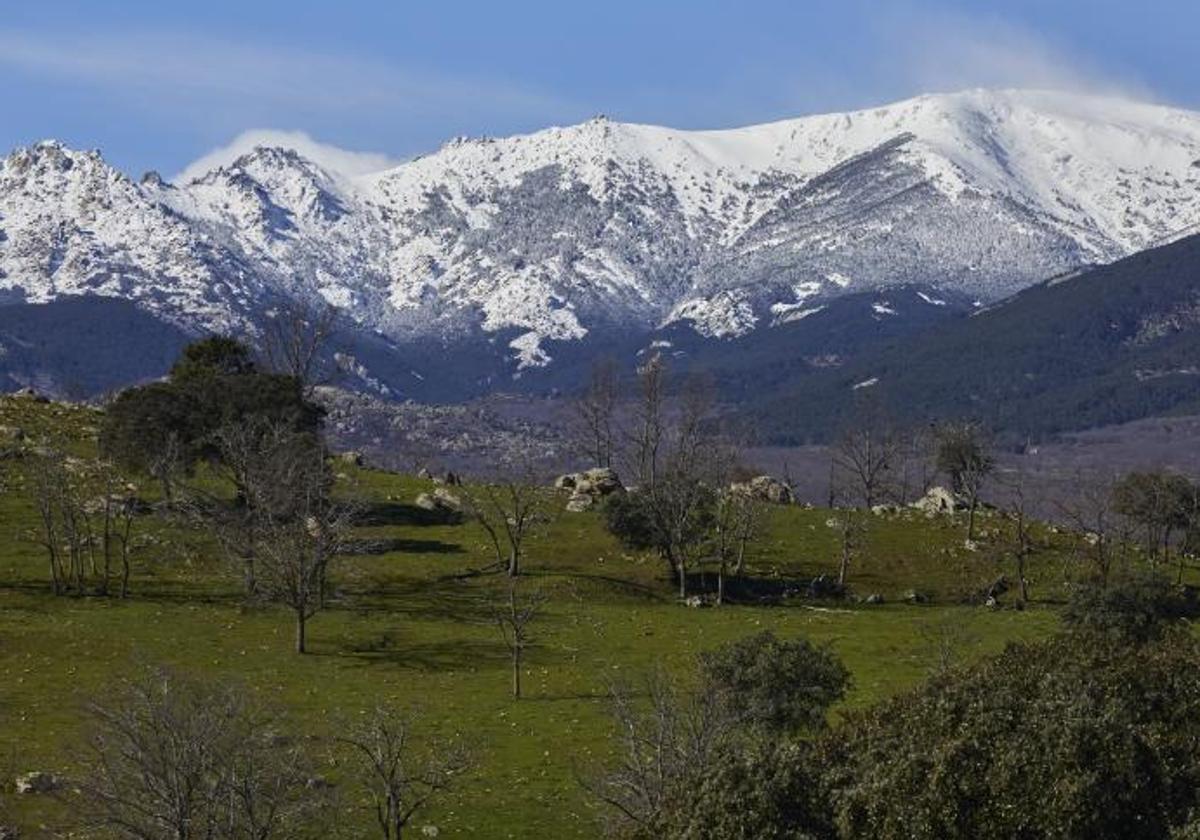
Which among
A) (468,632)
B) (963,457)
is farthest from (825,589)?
(963,457)

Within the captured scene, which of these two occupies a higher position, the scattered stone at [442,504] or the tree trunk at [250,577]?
the scattered stone at [442,504]

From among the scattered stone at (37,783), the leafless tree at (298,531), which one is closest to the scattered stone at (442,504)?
the leafless tree at (298,531)

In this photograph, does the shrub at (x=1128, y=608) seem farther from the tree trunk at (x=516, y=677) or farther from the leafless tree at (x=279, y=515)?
the leafless tree at (x=279, y=515)

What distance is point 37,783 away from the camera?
57094 millimetres

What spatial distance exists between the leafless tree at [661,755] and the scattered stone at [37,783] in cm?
1927

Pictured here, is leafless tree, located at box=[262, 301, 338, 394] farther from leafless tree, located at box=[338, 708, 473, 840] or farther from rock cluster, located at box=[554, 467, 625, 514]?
leafless tree, located at box=[338, 708, 473, 840]

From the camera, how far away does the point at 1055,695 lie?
43531mm

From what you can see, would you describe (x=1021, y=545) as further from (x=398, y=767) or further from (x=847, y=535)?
(x=398, y=767)

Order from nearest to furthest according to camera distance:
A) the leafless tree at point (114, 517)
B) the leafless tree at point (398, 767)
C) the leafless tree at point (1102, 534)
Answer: the leafless tree at point (398, 767), the leafless tree at point (114, 517), the leafless tree at point (1102, 534)

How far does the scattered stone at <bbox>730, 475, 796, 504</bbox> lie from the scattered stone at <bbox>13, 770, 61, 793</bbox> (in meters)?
79.8

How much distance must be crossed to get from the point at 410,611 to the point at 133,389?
1388 inches

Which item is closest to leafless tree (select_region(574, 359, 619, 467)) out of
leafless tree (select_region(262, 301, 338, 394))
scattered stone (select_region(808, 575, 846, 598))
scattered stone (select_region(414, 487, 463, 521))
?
leafless tree (select_region(262, 301, 338, 394))

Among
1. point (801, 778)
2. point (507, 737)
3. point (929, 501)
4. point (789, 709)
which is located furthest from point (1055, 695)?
A: point (929, 501)

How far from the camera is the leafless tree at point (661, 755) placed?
5044cm
